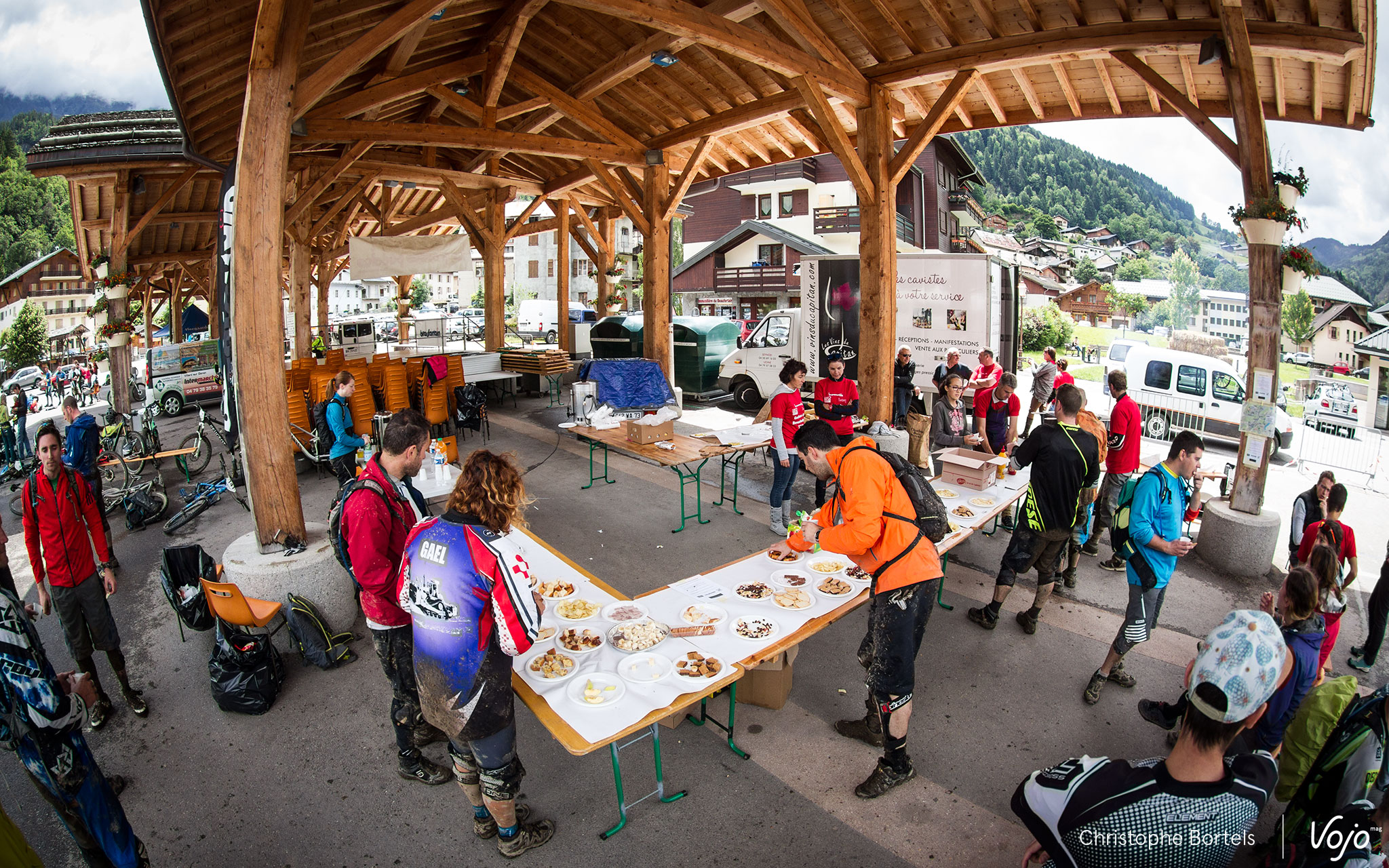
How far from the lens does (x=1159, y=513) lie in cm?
391

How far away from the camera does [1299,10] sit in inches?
205

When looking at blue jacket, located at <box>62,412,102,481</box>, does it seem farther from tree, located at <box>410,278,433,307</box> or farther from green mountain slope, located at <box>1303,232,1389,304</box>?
tree, located at <box>410,278,433,307</box>

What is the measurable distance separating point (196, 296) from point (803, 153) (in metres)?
34.2

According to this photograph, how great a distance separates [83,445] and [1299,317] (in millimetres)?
50836

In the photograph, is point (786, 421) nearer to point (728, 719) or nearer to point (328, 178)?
point (728, 719)

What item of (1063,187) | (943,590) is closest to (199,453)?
(943,590)

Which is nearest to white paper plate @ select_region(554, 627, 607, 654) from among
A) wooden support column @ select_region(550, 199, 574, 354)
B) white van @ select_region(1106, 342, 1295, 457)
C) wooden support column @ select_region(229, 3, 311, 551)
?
wooden support column @ select_region(229, 3, 311, 551)

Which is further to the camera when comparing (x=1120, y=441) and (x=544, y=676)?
(x=1120, y=441)

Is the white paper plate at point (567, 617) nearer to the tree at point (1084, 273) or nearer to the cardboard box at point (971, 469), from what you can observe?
the cardboard box at point (971, 469)

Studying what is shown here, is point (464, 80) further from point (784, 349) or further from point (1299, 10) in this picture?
point (1299, 10)

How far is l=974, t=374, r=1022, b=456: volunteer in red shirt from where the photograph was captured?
750 centimetres

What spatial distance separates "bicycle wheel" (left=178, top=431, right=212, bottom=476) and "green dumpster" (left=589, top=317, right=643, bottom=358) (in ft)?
25.6

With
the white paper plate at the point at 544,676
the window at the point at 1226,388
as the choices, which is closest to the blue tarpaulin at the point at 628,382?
the white paper plate at the point at 544,676

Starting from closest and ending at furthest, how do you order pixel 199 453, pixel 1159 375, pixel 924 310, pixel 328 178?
pixel 199 453 < pixel 328 178 < pixel 924 310 < pixel 1159 375
